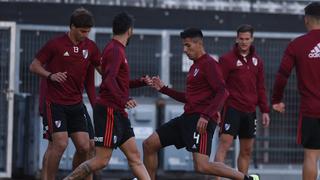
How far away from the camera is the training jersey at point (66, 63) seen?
38.6ft

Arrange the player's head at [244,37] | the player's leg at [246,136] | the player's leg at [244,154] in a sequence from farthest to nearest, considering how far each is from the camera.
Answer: the player's leg at [244,154]
the player's leg at [246,136]
the player's head at [244,37]

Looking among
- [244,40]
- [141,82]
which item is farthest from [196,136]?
[244,40]

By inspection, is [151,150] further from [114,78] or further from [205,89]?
[114,78]

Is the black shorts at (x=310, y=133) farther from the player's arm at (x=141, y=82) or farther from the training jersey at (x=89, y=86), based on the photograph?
the training jersey at (x=89, y=86)

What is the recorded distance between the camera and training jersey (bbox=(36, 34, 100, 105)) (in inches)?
463

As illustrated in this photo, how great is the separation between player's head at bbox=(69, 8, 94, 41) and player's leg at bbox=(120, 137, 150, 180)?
4.68ft

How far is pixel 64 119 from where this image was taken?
11.8m

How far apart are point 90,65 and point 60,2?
3.95m

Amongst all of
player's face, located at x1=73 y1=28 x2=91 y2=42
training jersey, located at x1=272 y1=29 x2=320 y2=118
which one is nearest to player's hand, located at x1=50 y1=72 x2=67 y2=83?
player's face, located at x1=73 y1=28 x2=91 y2=42

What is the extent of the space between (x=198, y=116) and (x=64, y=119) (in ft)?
5.13

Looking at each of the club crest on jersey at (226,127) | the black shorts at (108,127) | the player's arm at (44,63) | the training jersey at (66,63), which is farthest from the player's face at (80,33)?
the club crest on jersey at (226,127)

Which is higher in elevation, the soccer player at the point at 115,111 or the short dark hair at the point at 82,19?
the short dark hair at the point at 82,19

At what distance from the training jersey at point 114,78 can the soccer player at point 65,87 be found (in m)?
0.81

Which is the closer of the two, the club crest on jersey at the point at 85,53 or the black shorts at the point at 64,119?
the black shorts at the point at 64,119
